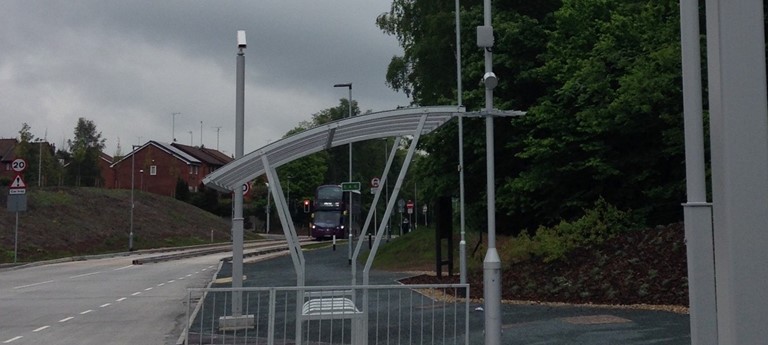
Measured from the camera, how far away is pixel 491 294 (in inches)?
337

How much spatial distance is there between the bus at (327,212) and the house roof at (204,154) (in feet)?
131

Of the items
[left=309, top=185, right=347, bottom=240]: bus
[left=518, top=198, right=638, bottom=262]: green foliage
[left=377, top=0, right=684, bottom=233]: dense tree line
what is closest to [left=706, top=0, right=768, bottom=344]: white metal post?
[left=518, top=198, right=638, bottom=262]: green foliage

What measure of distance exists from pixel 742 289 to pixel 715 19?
5.30ft

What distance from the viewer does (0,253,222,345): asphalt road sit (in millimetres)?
14172

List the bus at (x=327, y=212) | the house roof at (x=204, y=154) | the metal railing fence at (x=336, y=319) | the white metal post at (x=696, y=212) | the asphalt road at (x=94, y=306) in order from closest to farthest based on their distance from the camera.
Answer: the white metal post at (x=696, y=212) < the metal railing fence at (x=336, y=319) < the asphalt road at (x=94, y=306) < the bus at (x=327, y=212) < the house roof at (x=204, y=154)

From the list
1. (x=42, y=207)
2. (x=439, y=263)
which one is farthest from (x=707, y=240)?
(x=42, y=207)

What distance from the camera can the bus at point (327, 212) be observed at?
70.5m

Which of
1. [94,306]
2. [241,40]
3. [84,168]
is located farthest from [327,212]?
[241,40]

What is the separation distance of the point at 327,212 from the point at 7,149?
52744mm

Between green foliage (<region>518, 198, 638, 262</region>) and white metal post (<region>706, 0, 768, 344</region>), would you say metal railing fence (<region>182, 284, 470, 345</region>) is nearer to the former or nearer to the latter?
green foliage (<region>518, 198, 638, 262</region>)

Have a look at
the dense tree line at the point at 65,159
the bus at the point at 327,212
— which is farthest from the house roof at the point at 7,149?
the bus at the point at 327,212

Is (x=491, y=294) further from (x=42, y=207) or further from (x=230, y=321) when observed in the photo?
(x=42, y=207)

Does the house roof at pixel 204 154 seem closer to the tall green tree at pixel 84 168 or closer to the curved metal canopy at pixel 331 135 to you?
the tall green tree at pixel 84 168

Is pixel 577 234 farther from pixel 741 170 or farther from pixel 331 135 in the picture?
pixel 741 170
